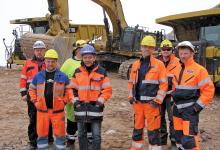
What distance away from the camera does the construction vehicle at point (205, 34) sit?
1132cm

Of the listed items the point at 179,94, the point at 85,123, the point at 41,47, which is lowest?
the point at 85,123

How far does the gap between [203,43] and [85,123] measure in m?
6.94

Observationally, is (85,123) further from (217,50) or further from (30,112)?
(217,50)

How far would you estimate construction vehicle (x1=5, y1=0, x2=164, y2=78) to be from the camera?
14.5m

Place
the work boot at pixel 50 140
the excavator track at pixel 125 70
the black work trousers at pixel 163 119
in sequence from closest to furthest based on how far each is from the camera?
the black work trousers at pixel 163 119 → the work boot at pixel 50 140 → the excavator track at pixel 125 70

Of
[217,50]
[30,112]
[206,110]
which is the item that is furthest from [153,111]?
[217,50]

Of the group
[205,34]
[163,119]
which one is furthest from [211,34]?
[163,119]

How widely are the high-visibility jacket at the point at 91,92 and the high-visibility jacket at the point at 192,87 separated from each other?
3.33ft

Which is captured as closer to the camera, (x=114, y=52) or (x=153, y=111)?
(x=153, y=111)

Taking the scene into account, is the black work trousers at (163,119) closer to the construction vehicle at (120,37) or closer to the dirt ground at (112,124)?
the dirt ground at (112,124)

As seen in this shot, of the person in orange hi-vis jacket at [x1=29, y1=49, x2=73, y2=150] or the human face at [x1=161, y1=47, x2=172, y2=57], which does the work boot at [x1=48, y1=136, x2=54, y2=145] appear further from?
the human face at [x1=161, y1=47, x2=172, y2=57]

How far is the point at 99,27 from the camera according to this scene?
69.7 ft

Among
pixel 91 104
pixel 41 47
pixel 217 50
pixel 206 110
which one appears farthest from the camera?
pixel 217 50

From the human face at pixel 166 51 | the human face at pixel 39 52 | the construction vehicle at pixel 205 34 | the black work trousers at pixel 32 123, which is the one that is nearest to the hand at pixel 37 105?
the black work trousers at pixel 32 123
